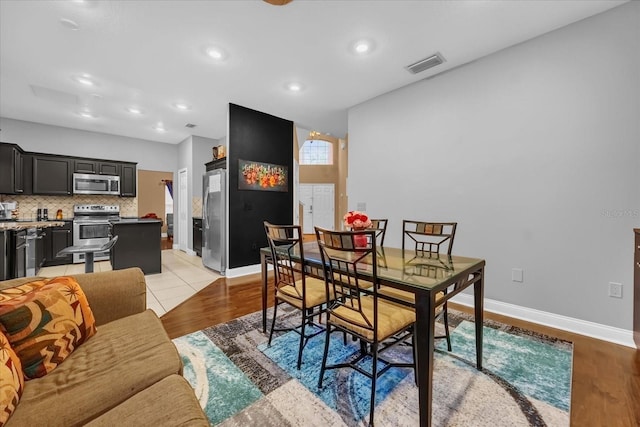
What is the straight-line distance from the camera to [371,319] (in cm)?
154

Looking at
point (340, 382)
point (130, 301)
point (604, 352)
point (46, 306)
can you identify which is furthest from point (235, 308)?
point (604, 352)

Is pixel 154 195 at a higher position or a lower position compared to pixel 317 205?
A: higher

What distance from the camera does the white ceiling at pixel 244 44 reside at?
2.24 m

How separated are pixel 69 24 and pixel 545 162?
4.65 metres

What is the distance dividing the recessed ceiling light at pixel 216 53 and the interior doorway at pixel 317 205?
23.2 feet

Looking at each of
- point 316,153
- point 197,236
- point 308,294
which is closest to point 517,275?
point 308,294

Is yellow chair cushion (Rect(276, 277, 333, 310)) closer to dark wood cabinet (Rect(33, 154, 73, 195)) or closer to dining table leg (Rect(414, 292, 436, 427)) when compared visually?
dining table leg (Rect(414, 292, 436, 427))

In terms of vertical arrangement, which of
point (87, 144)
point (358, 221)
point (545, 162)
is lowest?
point (358, 221)

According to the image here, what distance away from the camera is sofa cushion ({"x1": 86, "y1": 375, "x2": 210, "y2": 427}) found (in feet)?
2.78

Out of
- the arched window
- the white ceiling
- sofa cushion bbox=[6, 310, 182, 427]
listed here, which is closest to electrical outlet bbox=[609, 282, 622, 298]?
the white ceiling

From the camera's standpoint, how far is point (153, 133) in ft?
20.0

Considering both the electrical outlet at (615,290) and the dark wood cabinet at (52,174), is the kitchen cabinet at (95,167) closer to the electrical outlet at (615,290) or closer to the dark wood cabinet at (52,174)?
the dark wood cabinet at (52,174)

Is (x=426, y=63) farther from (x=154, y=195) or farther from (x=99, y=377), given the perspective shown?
(x=154, y=195)

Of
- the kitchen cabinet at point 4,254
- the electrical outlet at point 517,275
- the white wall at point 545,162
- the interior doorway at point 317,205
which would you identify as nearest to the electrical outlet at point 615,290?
the white wall at point 545,162
